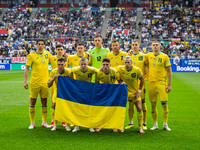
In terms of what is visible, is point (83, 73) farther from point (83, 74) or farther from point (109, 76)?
point (109, 76)

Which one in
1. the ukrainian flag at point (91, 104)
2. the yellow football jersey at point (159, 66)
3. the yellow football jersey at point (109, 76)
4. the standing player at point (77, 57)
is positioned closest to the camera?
the ukrainian flag at point (91, 104)

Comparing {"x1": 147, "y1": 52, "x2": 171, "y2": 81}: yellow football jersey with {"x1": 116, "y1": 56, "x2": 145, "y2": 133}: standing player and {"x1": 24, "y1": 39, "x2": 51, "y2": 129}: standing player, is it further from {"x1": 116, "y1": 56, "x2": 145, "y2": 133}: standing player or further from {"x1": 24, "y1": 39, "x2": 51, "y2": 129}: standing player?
{"x1": 24, "y1": 39, "x2": 51, "y2": 129}: standing player

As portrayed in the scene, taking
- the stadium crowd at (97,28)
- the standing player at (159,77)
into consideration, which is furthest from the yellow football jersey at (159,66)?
the stadium crowd at (97,28)

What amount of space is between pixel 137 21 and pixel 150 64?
38.3 metres

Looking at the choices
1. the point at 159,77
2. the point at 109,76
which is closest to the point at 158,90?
the point at 159,77

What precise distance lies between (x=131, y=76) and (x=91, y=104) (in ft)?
4.23

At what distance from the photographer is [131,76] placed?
7605mm

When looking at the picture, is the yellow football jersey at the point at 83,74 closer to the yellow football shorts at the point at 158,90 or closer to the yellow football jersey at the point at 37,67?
the yellow football jersey at the point at 37,67

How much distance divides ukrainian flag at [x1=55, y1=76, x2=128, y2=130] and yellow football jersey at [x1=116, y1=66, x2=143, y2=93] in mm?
269

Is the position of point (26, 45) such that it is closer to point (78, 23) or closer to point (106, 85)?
point (78, 23)

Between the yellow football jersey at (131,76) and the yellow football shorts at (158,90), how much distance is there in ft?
1.64

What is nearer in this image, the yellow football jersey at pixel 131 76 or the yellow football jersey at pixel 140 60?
the yellow football jersey at pixel 131 76

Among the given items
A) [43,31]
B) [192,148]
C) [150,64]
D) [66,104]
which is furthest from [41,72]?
[43,31]

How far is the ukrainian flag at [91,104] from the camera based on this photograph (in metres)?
7.50
